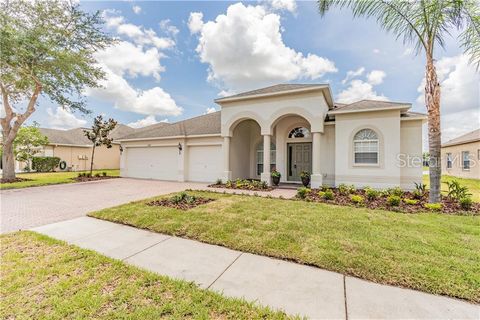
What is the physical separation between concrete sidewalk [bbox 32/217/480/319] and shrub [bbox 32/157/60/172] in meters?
24.7

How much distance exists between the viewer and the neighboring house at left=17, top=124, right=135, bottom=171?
952 inches

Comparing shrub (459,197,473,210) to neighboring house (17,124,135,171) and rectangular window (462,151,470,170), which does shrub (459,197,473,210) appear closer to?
rectangular window (462,151,470,170)

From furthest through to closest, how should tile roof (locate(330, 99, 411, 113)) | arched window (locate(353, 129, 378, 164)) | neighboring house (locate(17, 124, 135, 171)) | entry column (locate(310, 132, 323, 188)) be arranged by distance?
neighboring house (locate(17, 124, 135, 171))
entry column (locate(310, 132, 323, 188))
arched window (locate(353, 129, 378, 164))
tile roof (locate(330, 99, 411, 113))

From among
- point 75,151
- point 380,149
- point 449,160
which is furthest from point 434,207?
point 75,151

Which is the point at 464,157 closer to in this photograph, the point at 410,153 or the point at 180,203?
the point at 410,153

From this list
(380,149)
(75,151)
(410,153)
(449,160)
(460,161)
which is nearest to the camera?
(410,153)

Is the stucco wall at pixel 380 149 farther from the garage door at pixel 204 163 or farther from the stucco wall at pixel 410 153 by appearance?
the garage door at pixel 204 163

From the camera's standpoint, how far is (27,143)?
21125 millimetres

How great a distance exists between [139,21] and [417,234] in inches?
605

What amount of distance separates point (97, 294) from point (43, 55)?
56.1ft

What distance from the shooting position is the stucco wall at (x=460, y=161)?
18109 mm

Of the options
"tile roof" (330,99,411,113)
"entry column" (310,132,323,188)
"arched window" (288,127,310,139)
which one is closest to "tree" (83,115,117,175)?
"arched window" (288,127,310,139)

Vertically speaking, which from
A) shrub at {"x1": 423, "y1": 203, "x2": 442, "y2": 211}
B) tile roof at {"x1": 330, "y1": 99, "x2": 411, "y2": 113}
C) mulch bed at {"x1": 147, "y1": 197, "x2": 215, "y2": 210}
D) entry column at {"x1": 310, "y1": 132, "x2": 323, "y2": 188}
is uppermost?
tile roof at {"x1": 330, "y1": 99, "x2": 411, "y2": 113}

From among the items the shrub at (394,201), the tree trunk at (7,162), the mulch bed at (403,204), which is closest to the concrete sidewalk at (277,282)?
the mulch bed at (403,204)
